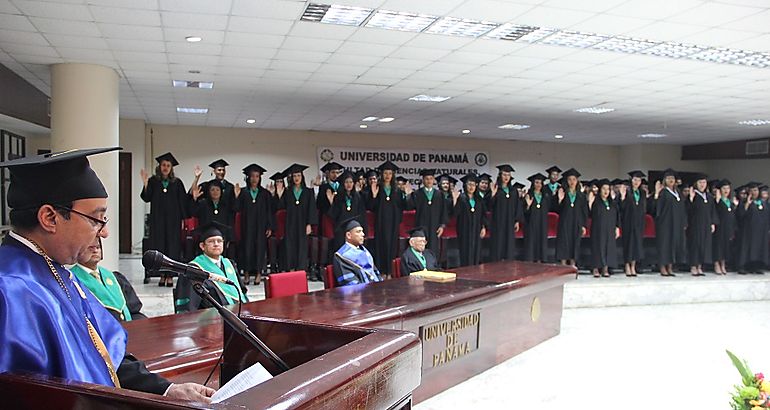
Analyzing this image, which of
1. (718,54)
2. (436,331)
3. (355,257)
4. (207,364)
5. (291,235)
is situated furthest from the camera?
(291,235)

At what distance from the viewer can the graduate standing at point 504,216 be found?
8602mm

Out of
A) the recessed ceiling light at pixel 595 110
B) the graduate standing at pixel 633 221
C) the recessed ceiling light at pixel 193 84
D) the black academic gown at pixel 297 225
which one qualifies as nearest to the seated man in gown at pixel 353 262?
the black academic gown at pixel 297 225

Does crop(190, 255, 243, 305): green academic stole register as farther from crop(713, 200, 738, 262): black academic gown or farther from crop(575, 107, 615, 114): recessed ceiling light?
crop(713, 200, 738, 262): black academic gown

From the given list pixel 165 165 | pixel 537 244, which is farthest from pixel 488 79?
pixel 165 165

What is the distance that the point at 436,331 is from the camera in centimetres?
387

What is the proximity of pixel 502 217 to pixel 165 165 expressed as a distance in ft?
14.3

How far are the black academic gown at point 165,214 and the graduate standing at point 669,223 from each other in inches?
257

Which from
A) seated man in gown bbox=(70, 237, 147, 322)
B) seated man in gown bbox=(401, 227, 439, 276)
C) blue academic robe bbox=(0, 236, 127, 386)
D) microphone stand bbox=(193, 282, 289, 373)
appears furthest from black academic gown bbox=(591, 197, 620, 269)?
blue academic robe bbox=(0, 236, 127, 386)

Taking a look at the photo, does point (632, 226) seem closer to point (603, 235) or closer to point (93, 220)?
point (603, 235)

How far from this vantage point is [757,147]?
12.9 metres

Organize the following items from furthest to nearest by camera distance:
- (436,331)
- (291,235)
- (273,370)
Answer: (291,235)
(436,331)
(273,370)

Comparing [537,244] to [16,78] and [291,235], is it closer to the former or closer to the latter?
[291,235]

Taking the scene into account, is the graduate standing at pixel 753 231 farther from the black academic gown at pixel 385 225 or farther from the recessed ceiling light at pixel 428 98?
the black academic gown at pixel 385 225

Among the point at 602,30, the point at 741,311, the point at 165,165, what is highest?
the point at 602,30
